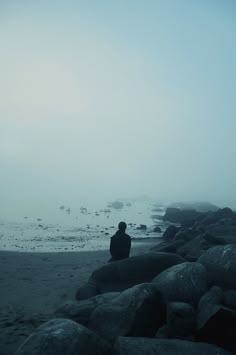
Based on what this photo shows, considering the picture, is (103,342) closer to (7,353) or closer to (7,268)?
(7,353)

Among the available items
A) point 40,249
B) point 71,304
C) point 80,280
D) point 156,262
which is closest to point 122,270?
point 156,262

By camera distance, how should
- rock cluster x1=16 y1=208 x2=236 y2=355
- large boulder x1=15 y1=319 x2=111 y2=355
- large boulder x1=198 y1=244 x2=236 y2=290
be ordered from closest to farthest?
large boulder x1=15 y1=319 x2=111 y2=355
rock cluster x1=16 y1=208 x2=236 y2=355
large boulder x1=198 y1=244 x2=236 y2=290

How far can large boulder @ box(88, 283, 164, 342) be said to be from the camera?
576 cm

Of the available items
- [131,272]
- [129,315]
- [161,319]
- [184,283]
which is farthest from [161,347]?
[131,272]

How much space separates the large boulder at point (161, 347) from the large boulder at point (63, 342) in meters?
0.24

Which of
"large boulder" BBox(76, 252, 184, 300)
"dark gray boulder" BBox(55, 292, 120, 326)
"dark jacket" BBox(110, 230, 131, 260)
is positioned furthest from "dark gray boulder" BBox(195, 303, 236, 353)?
"dark jacket" BBox(110, 230, 131, 260)

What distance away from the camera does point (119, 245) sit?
11.6 m

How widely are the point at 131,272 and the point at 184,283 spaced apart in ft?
10.4

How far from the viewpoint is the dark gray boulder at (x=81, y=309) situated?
6277 mm

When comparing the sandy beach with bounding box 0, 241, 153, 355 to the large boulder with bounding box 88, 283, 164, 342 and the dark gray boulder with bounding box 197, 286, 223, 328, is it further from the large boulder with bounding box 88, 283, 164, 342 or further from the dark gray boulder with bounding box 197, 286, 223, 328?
the dark gray boulder with bounding box 197, 286, 223, 328

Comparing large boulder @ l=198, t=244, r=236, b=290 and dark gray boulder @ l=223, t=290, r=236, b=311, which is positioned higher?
large boulder @ l=198, t=244, r=236, b=290

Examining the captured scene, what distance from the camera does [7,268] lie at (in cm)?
1316

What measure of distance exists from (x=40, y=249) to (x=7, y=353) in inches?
554

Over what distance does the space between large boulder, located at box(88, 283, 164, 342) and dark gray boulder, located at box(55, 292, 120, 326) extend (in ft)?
0.69
